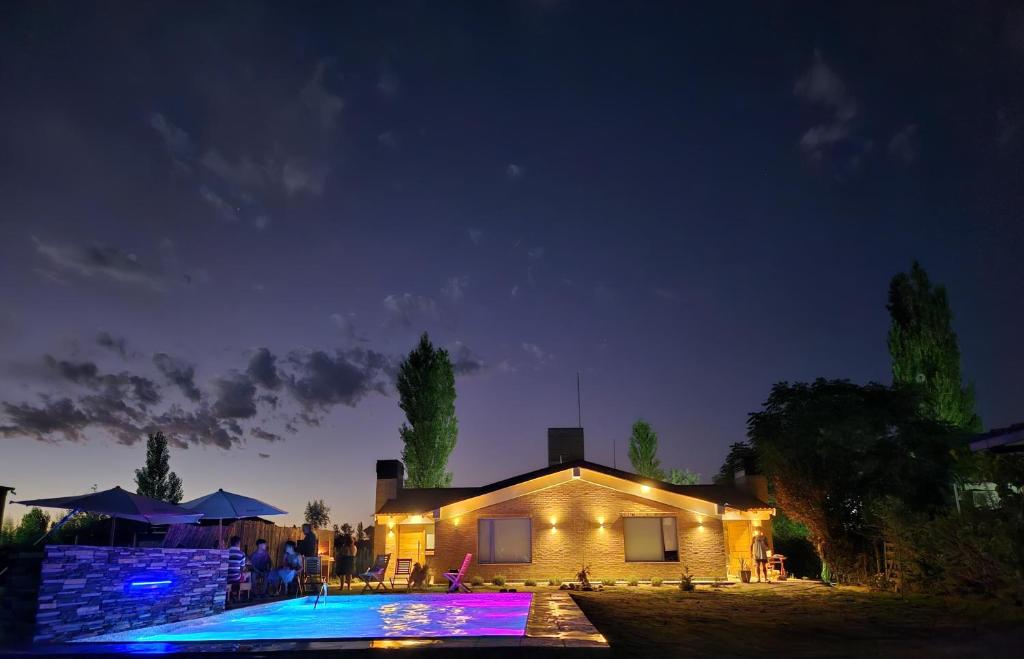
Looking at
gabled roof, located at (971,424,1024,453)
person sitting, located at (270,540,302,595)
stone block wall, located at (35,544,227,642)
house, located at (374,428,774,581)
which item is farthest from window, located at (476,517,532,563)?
gabled roof, located at (971,424,1024,453)

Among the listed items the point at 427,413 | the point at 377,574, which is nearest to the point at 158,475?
the point at 427,413

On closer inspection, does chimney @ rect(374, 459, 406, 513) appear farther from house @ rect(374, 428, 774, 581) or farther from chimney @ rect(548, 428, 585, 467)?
chimney @ rect(548, 428, 585, 467)

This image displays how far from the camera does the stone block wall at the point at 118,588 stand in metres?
8.32

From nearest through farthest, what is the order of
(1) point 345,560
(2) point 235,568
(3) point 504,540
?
(2) point 235,568 → (1) point 345,560 → (3) point 504,540

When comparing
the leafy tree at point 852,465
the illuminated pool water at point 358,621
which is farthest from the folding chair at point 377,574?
the leafy tree at point 852,465

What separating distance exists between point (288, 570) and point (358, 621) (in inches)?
192

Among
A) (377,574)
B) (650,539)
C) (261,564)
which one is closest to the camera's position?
(261,564)

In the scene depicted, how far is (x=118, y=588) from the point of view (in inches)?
368

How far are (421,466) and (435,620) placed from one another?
2408 cm

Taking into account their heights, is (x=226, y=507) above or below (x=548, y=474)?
below

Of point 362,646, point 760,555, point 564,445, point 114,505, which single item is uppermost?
point 564,445

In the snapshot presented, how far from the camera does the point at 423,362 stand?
124ft

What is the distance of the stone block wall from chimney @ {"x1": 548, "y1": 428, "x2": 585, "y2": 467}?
1976 centimetres

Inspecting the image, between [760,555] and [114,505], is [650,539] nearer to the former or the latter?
[760,555]
